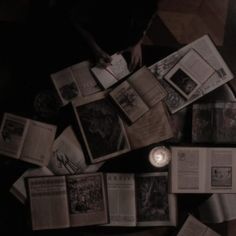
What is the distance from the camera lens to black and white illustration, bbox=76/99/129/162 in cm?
146

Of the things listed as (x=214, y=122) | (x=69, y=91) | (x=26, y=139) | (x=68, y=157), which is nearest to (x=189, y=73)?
(x=214, y=122)

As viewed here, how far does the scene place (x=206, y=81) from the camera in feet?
5.23

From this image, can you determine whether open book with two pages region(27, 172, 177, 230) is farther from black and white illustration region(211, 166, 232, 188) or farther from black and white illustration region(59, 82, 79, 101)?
black and white illustration region(59, 82, 79, 101)

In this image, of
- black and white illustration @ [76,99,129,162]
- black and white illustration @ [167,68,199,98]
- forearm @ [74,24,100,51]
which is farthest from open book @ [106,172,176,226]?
forearm @ [74,24,100,51]

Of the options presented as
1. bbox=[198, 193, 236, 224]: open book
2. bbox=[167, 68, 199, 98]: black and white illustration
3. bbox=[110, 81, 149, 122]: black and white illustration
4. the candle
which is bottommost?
bbox=[198, 193, 236, 224]: open book

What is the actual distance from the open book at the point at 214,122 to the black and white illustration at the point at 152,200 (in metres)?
0.22

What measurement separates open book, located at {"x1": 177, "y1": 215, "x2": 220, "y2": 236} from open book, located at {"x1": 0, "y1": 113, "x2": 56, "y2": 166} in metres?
0.64

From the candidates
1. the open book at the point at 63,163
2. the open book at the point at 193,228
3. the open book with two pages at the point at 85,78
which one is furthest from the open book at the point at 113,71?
the open book at the point at 193,228

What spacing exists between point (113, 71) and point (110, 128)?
249 mm

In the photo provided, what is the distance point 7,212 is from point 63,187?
344 mm

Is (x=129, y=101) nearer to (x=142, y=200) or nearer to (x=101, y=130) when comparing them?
(x=101, y=130)

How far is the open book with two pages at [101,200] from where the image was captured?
1.45m

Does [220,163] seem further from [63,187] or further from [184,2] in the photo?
[184,2]

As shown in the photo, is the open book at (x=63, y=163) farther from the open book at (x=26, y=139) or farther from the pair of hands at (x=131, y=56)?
the pair of hands at (x=131, y=56)
